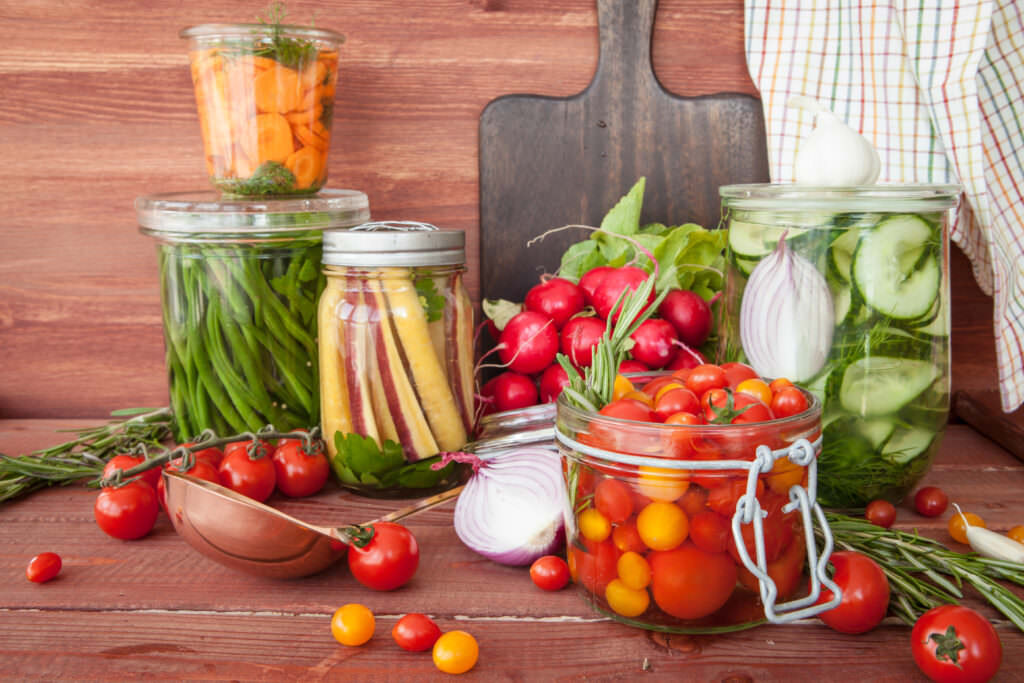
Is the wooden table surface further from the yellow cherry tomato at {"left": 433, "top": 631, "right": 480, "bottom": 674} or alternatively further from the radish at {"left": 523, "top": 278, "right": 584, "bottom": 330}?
the radish at {"left": 523, "top": 278, "right": 584, "bottom": 330}

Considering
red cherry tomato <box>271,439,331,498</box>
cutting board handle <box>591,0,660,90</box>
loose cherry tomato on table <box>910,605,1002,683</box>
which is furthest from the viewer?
cutting board handle <box>591,0,660,90</box>

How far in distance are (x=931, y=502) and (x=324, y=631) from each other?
2.09ft

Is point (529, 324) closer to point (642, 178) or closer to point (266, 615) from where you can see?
point (642, 178)

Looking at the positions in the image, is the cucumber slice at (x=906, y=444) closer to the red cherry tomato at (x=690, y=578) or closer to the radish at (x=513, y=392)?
the red cherry tomato at (x=690, y=578)

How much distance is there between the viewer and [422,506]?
813 mm

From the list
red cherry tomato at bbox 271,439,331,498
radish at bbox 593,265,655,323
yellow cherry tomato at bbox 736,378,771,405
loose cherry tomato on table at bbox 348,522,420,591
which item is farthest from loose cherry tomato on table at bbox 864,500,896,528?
red cherry tomato at bbox 271,439,331,498

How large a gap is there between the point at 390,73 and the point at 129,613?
33.2 inches

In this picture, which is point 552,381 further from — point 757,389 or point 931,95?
point 931,95

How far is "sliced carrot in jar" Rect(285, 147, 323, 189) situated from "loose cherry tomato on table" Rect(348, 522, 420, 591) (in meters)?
0.50

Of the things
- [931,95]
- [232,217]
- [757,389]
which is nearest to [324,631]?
[757,389]

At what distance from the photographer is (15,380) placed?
4.30 feet

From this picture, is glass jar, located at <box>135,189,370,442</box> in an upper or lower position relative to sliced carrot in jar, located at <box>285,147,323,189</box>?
lower

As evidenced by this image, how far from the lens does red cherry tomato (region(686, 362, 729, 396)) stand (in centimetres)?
67

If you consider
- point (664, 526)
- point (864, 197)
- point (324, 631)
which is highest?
point (864, 197)
